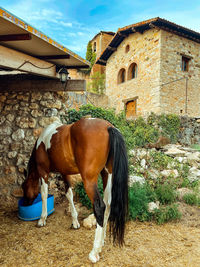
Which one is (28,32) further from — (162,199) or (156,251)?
(162,199)

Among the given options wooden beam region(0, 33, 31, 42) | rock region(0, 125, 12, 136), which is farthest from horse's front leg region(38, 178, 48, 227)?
wooden beam region(0, 33, 31, 42)

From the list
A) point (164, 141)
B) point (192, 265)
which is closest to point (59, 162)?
point (192, 265)

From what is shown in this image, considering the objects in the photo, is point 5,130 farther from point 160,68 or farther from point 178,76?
point 178,76

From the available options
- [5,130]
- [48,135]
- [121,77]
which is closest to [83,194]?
[48,135]

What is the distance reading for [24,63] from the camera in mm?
3287

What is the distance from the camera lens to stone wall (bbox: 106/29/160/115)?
11.3 meters

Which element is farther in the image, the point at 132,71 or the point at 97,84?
the point at 97,84

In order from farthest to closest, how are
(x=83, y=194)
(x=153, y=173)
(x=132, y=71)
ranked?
(x=132, y=71), (x=153, y=173), (x=83, y=194)

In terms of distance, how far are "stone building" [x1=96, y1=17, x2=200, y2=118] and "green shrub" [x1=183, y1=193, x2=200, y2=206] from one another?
679 cm

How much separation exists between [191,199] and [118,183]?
2.55 metres

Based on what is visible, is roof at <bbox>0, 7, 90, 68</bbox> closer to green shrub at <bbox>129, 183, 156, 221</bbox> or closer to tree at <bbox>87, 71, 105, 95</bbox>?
green shrub at <bbox>129, 183, 156, 221</bbox>

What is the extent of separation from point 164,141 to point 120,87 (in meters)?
7.40

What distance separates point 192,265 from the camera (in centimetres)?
230

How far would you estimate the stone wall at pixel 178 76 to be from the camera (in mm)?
11125
